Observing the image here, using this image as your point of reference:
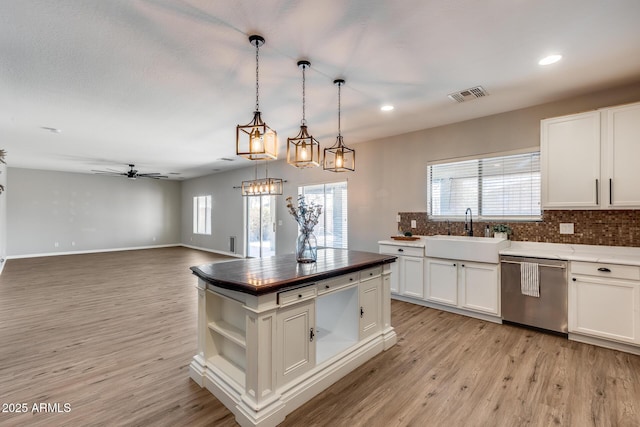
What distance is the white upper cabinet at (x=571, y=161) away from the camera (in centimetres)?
325

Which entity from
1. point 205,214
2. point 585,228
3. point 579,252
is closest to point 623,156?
point 585,228

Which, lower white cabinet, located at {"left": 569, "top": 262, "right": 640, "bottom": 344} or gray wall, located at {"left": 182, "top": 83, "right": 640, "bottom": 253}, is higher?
gray wall, located at {"left": 182, "top": 83, "right": 640, "bottom": 253}

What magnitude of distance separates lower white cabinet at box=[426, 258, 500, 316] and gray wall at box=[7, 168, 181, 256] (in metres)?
10.9

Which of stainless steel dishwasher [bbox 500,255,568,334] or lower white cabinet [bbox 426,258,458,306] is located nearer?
stainless steel dishwasher [bbox 500,255,568,334]

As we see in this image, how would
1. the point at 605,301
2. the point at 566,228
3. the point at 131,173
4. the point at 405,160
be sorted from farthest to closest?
the point at 131,173
the point at 405,160
the point at 566,228
the point at 605,301

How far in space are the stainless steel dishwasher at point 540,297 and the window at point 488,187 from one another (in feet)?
2.85

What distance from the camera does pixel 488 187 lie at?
4324mm

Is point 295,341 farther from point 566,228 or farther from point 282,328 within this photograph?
point 566,228

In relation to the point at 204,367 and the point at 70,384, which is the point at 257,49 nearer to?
the point at 204,367

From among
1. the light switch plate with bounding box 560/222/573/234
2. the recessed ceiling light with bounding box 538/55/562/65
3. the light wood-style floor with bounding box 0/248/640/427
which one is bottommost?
the light wood-style floor with bounding box 0/248/640/427

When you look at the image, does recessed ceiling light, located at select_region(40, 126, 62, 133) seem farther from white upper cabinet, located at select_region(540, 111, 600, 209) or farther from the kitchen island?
white upper cabinet, located at select_region(540, 111, 600, 209)

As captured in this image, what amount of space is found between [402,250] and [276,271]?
9.02 ft

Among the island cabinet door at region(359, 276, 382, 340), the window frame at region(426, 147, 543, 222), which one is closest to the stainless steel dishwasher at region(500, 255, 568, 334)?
the window frame at region(426, 147, 543, 222)

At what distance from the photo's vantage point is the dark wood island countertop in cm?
196
